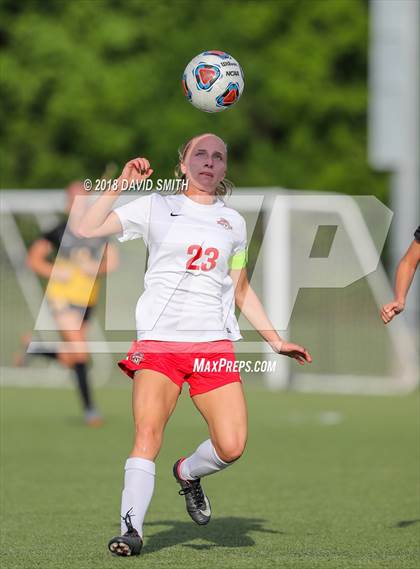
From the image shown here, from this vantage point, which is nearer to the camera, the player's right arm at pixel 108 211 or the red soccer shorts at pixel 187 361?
the player's right arm at pixel 108 211

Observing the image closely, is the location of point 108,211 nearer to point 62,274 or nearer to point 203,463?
point 203,463

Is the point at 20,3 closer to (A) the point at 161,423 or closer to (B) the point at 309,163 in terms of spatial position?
(B) the point at 309,163

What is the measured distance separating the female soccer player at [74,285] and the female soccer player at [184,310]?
6643 mm

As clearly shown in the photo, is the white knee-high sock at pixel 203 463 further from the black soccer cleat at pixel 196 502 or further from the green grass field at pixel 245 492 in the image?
the green grass field at pixel 245 492

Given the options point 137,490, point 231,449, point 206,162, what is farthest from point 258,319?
point 137,490

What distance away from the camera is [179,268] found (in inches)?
272

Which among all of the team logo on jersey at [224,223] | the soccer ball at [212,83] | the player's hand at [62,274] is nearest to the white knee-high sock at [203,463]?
the team logo on jersey at [224,223]

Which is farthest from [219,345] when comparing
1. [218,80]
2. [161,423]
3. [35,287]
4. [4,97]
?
[4,97]

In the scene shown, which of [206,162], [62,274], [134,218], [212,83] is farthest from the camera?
[62,274]

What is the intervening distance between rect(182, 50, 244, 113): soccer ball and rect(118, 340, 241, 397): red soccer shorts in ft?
4.15

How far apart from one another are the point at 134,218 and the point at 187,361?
731 millimetres

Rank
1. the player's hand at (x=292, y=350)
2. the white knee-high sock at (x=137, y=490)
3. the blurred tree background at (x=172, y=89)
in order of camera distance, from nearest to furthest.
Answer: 1. the white knee-high sock at (x=137, y=490)
2. the player's hand at (x=292, y=350)
3. the blurred tree background at (x=172, y=89)

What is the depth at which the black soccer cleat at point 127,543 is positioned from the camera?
653 centimetres

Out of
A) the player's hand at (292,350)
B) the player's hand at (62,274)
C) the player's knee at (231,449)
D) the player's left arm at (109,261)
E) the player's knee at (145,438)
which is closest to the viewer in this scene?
the player's knee at (145,438)
